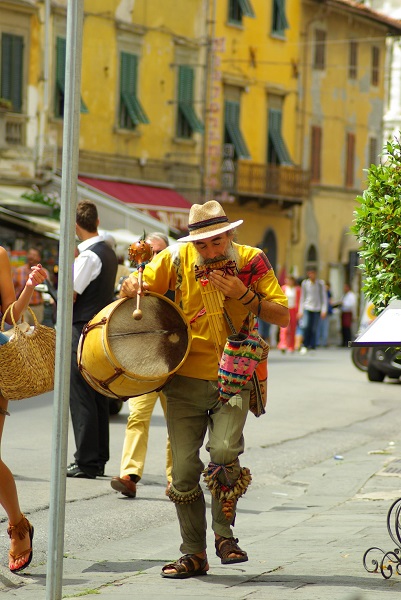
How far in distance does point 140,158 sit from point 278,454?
83.8ft

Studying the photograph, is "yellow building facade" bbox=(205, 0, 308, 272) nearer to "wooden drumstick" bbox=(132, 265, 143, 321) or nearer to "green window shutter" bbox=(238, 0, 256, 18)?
"green window shutter" bbox=(238, 0, 256, 18)

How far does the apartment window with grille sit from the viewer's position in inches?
2057

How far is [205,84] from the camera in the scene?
40656 millimetres

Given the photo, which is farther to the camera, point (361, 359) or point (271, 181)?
point (271, 181)

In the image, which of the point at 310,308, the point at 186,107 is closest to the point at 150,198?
the point at 186,107

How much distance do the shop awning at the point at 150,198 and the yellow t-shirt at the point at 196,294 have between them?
90.0ft

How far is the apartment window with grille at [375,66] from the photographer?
2057 inches

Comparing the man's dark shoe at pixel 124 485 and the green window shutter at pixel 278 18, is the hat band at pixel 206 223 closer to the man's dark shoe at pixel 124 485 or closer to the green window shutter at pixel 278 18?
the man's dark shoe at pixel 124 485

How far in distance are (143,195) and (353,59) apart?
16.4m

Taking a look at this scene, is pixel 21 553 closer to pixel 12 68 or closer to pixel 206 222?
pixel 206 222

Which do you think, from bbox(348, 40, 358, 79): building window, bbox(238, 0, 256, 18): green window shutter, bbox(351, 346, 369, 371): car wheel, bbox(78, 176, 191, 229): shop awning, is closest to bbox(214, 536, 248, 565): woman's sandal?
bbox(351, 346, 369, 371): car wheel

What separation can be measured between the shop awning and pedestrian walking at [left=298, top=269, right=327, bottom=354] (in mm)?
5427

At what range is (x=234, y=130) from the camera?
4238 centimetres

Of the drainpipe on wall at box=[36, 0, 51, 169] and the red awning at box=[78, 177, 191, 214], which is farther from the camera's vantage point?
the red awning at box=[78, 177, 191, 214]
